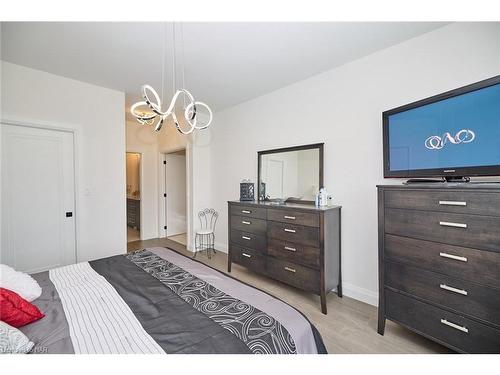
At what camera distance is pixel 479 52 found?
171cm

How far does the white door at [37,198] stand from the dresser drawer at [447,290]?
371cm

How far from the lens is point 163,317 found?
3.82 feet

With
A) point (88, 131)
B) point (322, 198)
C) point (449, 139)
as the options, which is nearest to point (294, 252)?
point (322, 198)

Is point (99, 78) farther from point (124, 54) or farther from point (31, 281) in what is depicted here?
point (31, 281)

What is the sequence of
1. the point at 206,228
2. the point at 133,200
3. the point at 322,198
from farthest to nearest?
the point at 133,200, the point at 206,228, the point at 322,198

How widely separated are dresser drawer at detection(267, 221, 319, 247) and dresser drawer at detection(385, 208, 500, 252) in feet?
2.26

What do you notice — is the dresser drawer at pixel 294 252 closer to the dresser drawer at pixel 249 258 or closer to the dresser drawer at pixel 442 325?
the dresser drawer at pixel 249 258

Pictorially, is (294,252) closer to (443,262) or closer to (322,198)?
(322,198)

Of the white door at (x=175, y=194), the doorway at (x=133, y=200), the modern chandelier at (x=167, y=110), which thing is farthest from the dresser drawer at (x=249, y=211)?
the doorway at (x=133, y=200)

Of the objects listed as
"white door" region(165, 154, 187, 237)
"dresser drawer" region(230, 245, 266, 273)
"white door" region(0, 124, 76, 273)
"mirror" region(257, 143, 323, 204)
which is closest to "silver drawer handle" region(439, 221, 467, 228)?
"mirror" region(257, 143, 323, 204)

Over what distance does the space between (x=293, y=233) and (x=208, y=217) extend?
2.38 meters

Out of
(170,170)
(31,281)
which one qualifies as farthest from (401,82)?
(170,170)

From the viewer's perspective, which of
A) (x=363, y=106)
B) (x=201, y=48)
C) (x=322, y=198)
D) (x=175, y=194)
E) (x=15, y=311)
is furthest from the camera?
(x=175, y=194)
